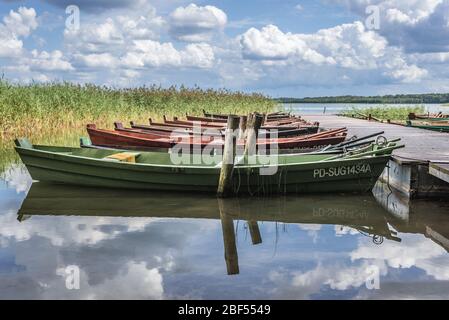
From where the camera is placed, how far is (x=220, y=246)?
20.3 feet

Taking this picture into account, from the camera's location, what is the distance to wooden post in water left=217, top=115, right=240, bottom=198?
8734 millimetres

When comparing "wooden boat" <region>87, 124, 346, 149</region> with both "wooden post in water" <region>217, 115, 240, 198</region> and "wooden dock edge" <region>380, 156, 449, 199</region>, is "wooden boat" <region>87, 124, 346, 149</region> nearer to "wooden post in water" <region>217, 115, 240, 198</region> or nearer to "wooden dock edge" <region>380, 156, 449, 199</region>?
"wooden post in water" <region>217, 115, 240, 198</region>

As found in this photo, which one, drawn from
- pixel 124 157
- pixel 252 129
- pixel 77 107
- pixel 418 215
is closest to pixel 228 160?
pixel 252 129

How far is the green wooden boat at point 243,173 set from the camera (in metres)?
8.95

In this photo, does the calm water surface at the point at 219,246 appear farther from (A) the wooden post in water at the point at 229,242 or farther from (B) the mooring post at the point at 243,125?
(B) the mooring post at the point at 243,125

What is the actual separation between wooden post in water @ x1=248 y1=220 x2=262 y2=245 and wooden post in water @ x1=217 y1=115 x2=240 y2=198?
149 cm

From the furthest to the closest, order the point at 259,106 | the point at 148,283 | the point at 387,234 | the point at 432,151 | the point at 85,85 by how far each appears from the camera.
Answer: the point at 259,106 < the point at 85,85 < the point at 432,151 < the point at 387,234 < the point at 148,283

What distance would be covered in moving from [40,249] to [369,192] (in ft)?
18.7

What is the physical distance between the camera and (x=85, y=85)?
2175cm

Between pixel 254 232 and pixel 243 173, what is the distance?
2.20 m

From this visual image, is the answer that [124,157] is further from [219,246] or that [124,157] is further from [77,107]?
[77,107]

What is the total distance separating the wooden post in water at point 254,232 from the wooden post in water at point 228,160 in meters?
1.49
